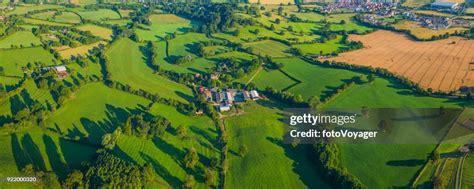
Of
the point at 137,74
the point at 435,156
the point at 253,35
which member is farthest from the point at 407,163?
the point at 253,35

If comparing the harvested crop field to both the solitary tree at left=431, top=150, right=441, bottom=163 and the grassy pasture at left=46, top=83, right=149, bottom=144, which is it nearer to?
the solitary tree at left=431, top=150, right=441, bottom=163

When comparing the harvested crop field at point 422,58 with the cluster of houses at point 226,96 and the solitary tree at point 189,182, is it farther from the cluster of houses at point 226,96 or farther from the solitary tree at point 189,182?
the solitary tree at point 189,182


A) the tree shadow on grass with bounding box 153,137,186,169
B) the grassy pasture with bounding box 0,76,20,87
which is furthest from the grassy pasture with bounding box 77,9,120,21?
the tree shadow on grass with bounding box 153,137,186,169

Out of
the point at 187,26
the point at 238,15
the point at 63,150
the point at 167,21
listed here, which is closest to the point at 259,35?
the point at 238,15

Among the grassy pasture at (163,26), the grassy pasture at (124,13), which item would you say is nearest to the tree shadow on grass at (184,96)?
the grassy pasture at (163,26)

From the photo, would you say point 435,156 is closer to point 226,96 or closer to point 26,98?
point 226,96

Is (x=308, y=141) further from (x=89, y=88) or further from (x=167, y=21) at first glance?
(x=167, y=21)
